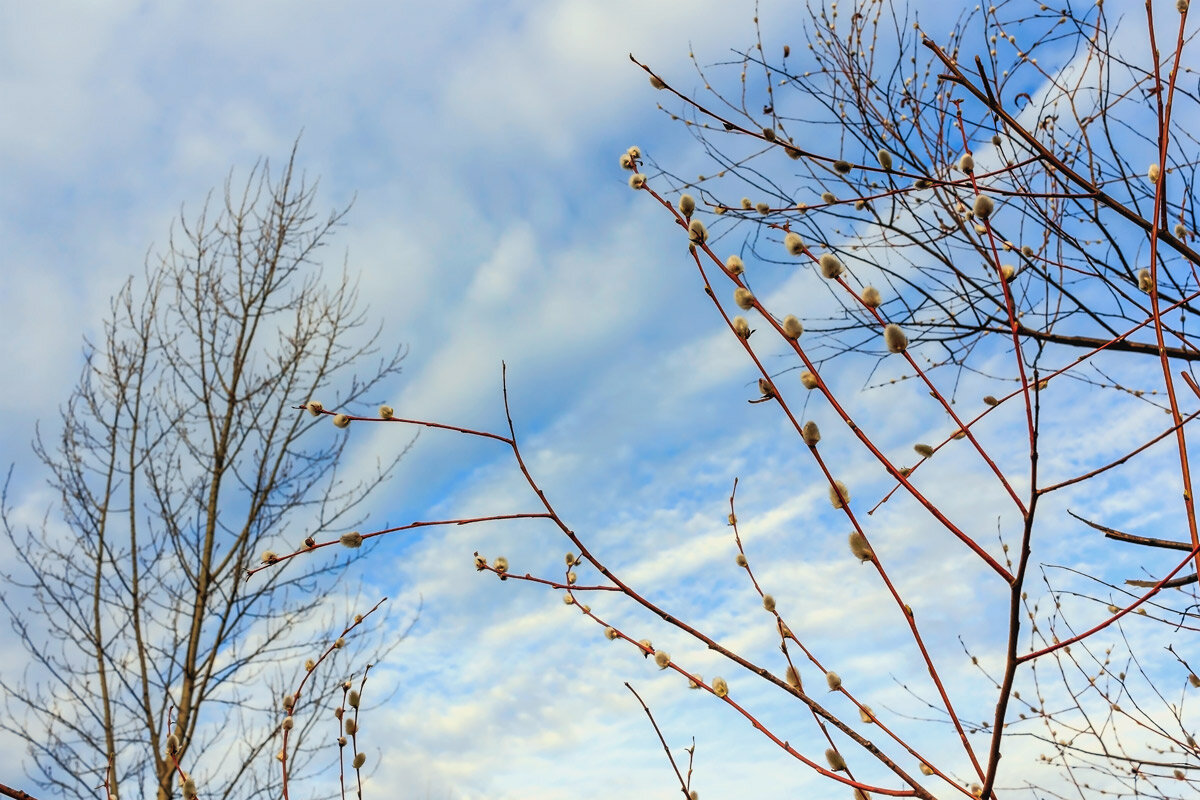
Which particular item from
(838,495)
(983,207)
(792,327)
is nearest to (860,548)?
(838,495)

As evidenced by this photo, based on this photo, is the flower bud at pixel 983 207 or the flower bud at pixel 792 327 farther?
the flower bud at pixel 983 207

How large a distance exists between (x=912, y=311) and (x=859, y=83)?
0.91 metres

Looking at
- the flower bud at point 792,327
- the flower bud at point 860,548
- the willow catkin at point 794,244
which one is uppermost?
the willow catkin at point 794,244

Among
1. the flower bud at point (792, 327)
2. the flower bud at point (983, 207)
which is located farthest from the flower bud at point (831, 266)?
the flower bud at point (983, 207)

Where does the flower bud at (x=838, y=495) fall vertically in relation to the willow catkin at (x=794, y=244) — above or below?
below

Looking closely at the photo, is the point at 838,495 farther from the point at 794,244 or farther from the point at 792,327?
the point at 794,244

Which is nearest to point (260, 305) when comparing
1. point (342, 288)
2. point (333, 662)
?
point (342, 288)

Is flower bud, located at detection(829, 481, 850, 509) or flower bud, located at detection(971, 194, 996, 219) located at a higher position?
flower bud, located at detection(971, 194, 996, 219)

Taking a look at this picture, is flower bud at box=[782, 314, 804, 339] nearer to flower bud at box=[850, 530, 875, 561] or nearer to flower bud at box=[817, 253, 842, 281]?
flower bud at box=[817, 253, 842, 281]

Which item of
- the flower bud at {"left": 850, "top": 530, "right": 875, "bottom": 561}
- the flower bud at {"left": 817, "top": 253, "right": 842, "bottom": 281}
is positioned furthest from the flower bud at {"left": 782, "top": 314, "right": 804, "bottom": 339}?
the flower bud at {"left": 850, "top": 530, "right": 875, "bottom": 561}

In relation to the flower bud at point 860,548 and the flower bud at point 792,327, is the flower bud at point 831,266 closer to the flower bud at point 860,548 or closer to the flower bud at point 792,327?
the flower bud at point 792,327

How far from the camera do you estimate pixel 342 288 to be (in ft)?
18.6

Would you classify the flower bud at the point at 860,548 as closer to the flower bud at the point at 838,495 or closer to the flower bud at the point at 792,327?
the flower bud at the point at 838,495

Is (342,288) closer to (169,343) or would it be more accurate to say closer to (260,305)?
(260,305)
